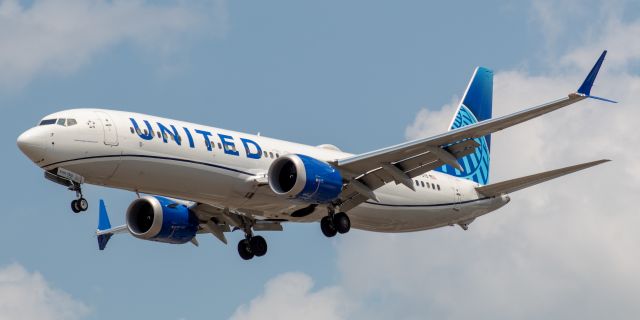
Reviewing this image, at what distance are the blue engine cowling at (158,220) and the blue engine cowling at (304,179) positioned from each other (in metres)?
6.47

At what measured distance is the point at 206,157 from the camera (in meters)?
41.9

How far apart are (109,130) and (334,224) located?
9229 mm

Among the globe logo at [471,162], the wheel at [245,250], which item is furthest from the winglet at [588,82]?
the wheel at [245,250]

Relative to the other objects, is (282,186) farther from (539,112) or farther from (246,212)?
(539,112)

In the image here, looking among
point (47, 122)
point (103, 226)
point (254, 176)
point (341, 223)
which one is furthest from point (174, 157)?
point (103, 226)

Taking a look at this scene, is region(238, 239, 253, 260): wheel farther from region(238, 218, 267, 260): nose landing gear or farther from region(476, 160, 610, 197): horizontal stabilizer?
region(476, 160, 610, 197): horizontal stabilizer

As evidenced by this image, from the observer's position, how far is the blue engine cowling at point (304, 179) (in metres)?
42.2

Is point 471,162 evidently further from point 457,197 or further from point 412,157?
point 412,157

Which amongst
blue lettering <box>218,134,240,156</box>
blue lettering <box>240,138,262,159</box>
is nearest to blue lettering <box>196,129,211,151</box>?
blue lettering <box>218,134,240,156</box>

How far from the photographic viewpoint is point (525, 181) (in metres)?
47.4

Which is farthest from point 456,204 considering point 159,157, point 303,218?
point 159,157

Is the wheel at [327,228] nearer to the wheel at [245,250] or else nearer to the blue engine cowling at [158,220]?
the wheel at [245,250]

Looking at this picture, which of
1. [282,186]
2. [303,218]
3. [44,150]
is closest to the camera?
[44,150]

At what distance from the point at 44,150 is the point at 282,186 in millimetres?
8318
